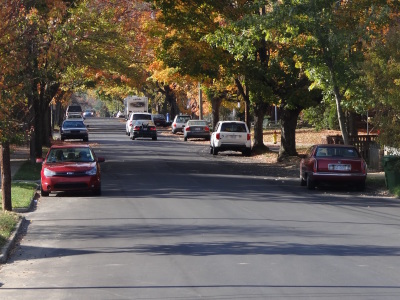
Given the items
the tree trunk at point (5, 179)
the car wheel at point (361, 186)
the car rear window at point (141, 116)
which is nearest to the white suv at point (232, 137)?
the car wheel at point (361, 186)

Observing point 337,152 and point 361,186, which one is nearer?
point 361,186

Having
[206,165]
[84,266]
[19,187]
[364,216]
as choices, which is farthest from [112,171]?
[84,266]

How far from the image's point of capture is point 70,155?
22438 mm

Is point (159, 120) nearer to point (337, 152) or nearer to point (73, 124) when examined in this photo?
point (73, 124)

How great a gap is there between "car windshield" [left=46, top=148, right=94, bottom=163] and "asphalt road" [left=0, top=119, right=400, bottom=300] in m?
1.11

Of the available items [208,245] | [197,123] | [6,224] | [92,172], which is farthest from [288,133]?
[208,245]

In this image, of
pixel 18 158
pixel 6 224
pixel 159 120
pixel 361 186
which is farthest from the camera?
pixel 159 120

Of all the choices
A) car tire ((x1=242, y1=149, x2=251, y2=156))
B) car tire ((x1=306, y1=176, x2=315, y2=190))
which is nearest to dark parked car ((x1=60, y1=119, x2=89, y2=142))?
car tire ((x1=242, y1=149, x2=251, y2=156))

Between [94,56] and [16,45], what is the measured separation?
19988mm

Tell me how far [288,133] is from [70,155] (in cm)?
1513

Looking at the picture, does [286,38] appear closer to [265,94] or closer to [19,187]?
[265,94]

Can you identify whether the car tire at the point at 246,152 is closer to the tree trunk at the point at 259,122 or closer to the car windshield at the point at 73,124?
the tree trunk at the point at 259,122

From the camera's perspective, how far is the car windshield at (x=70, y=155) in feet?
73.0

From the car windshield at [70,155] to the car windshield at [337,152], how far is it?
7.24 m
